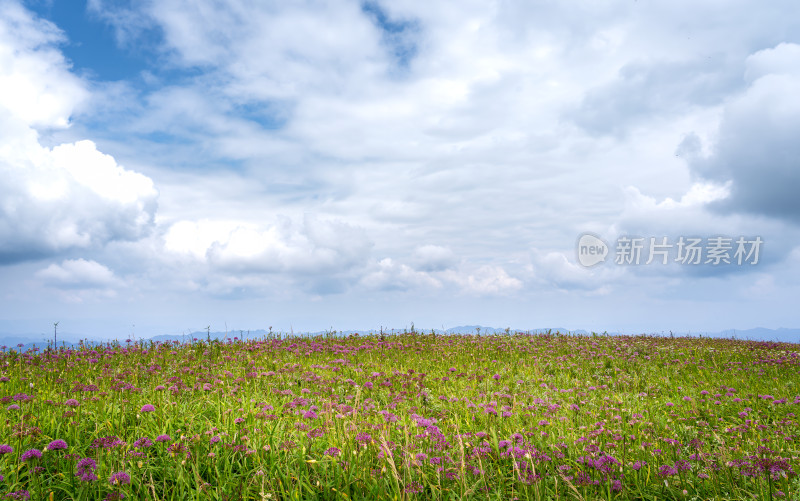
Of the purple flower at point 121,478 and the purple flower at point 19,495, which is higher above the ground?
the purple flower at point 121,478

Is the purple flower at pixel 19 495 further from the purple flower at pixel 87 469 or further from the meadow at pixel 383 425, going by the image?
the purple flower at pixel 87 469

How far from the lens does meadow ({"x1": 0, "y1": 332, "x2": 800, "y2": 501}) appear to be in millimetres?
4246

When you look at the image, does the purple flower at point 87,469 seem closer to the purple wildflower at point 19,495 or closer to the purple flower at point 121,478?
the purple flower at point 121,478

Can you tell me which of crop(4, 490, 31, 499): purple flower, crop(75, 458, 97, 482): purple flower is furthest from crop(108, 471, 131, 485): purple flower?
crop(4, 490, 31, 499): purple flower

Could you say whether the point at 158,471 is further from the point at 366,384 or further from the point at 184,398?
the point at 366,384

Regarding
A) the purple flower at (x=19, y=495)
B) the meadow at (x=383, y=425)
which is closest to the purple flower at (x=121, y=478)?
the meadow at (x=383, y=425)

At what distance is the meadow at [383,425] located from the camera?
4.25 metres

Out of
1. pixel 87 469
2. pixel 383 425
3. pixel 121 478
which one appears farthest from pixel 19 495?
pixel 383 425

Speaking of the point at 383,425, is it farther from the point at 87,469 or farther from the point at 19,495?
the point at 19,495

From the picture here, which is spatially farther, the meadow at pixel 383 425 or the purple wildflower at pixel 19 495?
the meadow at pixel 383 425

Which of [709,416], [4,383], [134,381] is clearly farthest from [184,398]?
[709,416]

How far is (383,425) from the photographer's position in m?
5.59

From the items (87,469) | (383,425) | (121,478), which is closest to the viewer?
(121,478)

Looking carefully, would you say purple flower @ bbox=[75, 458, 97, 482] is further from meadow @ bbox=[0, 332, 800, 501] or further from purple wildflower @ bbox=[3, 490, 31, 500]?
purple wildflower @ bbox=[3, 490, 31, 500]
